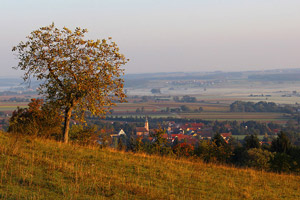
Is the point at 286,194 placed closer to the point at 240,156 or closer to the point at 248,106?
the point at 240,156

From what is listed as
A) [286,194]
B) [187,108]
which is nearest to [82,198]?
[286,194]

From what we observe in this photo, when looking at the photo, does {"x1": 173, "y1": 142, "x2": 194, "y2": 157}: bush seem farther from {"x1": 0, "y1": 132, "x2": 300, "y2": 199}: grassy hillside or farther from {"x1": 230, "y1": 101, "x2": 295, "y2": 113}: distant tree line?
{"x1": 230, "y1": 101, "x2": 295, "y2": 113}: distant tree line

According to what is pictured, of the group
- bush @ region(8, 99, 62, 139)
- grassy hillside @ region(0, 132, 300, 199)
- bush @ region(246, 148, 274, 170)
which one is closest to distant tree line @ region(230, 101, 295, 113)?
bush @ region(246, 148, 274, 170)

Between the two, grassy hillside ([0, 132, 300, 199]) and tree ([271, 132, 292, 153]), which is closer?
grassy hillside ([0, 132, 300, 199])

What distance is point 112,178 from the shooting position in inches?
452

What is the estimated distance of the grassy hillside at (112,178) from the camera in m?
9.53

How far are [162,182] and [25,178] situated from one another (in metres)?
4.57

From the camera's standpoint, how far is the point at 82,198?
8.85 m

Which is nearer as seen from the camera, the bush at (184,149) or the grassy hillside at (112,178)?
the grassy hillside at (112,178)

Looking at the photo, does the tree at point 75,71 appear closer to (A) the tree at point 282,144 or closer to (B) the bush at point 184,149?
(B) the bush at point 184,149

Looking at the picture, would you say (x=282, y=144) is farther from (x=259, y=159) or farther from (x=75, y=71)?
(x=75, y=71)

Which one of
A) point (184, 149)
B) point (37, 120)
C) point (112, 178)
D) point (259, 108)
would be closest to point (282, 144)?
point (184, 149)

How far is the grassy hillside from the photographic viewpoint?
953 centimetres

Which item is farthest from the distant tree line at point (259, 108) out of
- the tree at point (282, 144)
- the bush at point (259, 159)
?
the bush at point (259, 159)
